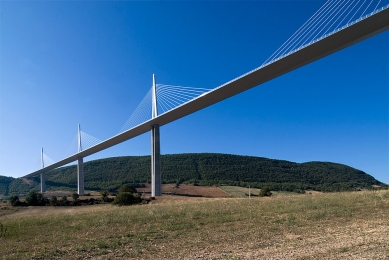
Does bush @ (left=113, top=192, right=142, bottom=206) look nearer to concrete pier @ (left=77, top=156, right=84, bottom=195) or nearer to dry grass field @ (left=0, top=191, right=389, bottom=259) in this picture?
dry grass field @ (left=0, top=191, right=389, bottom=259)

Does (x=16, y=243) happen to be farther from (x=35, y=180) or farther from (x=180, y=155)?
(x=35, y=180)

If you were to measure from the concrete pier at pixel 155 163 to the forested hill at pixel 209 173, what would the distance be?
27994mm

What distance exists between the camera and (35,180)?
116562mm

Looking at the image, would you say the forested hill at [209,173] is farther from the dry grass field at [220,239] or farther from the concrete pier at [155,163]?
the dry grass field at [220,239]

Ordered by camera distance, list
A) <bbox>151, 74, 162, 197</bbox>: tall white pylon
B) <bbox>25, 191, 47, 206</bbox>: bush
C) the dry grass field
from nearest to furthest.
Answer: the dry grass field, <bbox>25, 191, 47, 206</bbox>: bush, <bbox>151, 74, 162, 197</bbox>: tall white pylon

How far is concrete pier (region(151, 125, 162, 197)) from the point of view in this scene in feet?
Answer: 147

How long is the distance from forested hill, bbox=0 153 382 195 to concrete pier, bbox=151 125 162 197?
91.8 ft

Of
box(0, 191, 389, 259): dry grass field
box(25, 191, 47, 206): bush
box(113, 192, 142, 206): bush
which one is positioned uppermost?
box(0, 191, 389, 259): dry grass field

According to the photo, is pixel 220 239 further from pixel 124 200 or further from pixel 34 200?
pixel 34 200

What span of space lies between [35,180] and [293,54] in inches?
4769

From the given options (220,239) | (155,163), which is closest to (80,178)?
(155,163)

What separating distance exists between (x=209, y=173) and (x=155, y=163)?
46101mm

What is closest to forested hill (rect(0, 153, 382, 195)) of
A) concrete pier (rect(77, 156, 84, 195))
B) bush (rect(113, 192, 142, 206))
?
concrete pier (rect(77, 156, 84, 195))

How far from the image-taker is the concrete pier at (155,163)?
44.9 meters
